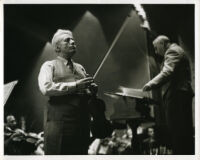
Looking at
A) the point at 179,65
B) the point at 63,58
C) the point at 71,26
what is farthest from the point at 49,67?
the point at 179,65

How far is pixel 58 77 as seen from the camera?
3.80 m

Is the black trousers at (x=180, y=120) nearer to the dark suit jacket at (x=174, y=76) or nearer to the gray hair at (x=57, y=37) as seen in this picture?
the dark suit jacket at (x=174, y=76)

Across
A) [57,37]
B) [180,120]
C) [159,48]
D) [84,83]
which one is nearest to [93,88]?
[84,83]

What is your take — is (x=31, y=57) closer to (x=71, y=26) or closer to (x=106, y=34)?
(x=71, y=26)

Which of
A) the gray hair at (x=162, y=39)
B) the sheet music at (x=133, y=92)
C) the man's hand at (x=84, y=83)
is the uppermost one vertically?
the gray hair at (x=162, y=39)

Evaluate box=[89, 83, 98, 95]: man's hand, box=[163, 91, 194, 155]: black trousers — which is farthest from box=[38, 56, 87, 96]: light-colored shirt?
box=[163, 91, 194, 155]: black trousers

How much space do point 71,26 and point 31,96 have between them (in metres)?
0.80

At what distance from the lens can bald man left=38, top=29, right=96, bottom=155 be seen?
147 inches

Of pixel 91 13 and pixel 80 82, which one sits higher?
pixel 91 13

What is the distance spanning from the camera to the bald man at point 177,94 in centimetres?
382

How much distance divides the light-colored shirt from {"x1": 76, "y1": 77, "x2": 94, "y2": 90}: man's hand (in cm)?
4

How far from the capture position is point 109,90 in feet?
12.7

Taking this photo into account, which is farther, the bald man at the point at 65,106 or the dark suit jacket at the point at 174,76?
the dark suit jacket at the point at 174,76

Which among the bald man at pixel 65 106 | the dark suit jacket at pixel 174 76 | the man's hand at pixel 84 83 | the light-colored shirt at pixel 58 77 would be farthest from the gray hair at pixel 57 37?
the dark suit jacket at pixel 174 76
